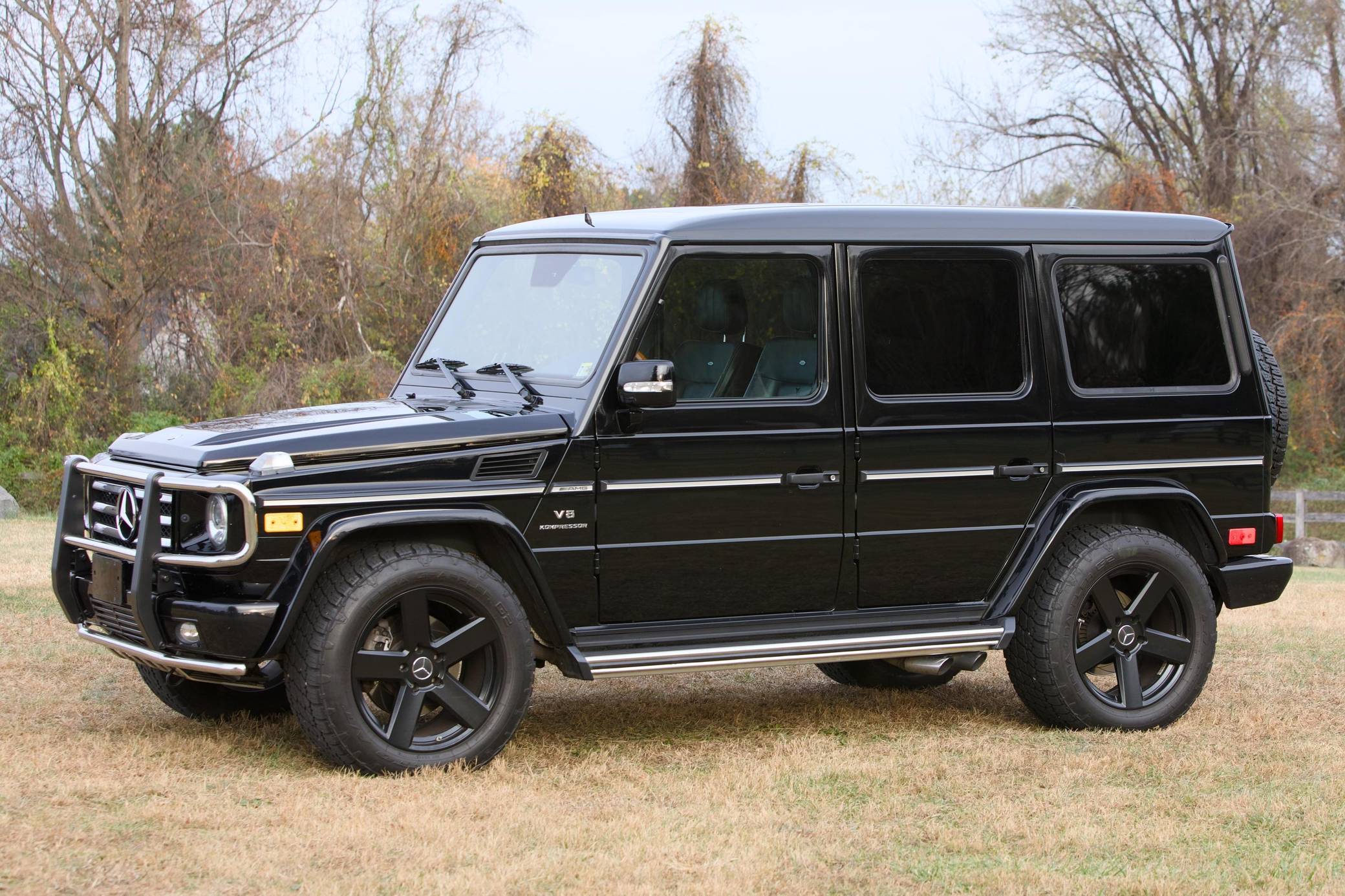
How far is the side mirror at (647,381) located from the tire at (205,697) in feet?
6.53

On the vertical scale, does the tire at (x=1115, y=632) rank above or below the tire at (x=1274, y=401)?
below

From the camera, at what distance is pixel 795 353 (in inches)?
250

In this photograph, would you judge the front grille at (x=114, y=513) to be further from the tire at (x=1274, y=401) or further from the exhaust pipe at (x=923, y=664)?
the tire at (x=1274, y=401)

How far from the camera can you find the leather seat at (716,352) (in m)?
6.17

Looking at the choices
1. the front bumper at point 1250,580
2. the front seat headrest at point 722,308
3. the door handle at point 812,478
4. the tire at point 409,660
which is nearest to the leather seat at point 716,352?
the front seat headrest at point 722,308

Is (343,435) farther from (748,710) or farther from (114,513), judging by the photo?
(748,710)

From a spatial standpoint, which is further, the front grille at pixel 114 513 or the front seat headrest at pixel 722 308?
the front seat headrest at pixel 722 308

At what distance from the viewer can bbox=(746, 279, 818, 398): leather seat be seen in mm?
6305

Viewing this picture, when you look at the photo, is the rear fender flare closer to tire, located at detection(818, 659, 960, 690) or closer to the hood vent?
tire, located at detection(818, 659, 960, 690)

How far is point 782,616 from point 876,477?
0.68 metres

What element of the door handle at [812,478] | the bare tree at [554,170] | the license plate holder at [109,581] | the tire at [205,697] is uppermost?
the bare tree at [554,170]

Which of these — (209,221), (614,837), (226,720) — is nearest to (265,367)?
(209,221)

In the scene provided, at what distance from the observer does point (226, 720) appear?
6535 millimetres

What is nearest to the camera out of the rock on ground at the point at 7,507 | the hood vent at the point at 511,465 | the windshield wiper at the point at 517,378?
the hood vent at the point at 511,465
